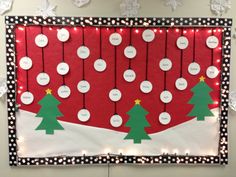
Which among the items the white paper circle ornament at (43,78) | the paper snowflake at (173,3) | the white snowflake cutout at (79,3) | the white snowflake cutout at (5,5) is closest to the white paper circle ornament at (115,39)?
the white snowflake cutout at (79,3)

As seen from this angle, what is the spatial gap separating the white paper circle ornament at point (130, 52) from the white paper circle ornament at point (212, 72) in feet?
1.91

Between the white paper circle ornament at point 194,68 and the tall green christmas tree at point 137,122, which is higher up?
the white paper circle ornament at point 194,68

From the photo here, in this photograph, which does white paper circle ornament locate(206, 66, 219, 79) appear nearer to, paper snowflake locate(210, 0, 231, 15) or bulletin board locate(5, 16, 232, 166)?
bulletin board locate(5, 16, 232, 166)

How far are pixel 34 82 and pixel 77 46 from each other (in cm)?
43

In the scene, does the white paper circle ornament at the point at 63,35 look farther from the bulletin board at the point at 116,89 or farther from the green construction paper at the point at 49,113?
the green construction paper at the point at 49,113

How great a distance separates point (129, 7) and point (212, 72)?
81cm

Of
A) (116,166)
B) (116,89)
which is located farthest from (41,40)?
(116,166)

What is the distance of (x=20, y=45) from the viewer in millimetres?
2252

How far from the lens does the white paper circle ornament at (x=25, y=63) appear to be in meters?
2.26

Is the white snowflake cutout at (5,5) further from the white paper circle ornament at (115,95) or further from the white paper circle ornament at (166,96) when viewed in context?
the white paper circle ornament at (166,96)

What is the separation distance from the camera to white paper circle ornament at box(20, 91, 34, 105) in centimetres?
228

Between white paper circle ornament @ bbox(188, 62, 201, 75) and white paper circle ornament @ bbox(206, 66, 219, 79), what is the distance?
75 mm

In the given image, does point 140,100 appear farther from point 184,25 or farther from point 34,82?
point 34,82

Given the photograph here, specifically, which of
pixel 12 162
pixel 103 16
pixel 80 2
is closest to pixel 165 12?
pixel 103 16
